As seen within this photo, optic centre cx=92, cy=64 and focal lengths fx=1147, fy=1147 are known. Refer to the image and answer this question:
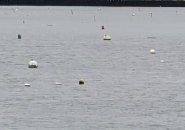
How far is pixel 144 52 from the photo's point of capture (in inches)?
3349

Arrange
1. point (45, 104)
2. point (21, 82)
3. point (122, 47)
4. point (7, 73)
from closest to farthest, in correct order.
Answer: point (45, 104), point (21, 82), point (7, 73), point (122, 47)

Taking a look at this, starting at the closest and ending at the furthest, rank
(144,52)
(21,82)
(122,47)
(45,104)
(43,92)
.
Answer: (45,104)
(43,92)
(21,82)
(144,52)
(122,47)

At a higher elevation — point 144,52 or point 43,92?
point 43,92

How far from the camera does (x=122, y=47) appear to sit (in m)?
92.4

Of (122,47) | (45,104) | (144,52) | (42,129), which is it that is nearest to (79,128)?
(42,129)

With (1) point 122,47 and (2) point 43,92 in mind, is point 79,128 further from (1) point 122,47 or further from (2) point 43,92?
(1) point 122,47

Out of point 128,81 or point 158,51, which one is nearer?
point 128,81

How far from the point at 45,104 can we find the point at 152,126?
23.1ft

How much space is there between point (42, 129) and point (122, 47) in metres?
50.2

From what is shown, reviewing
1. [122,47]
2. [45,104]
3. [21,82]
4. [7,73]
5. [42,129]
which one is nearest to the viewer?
[42,129]

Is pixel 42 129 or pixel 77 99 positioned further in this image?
pixel 77 99

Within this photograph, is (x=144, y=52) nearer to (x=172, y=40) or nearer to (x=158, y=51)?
(x=158, y=51)

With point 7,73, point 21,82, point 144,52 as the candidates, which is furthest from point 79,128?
point 144,52

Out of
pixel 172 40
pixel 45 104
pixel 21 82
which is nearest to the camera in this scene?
pixel 45 104
